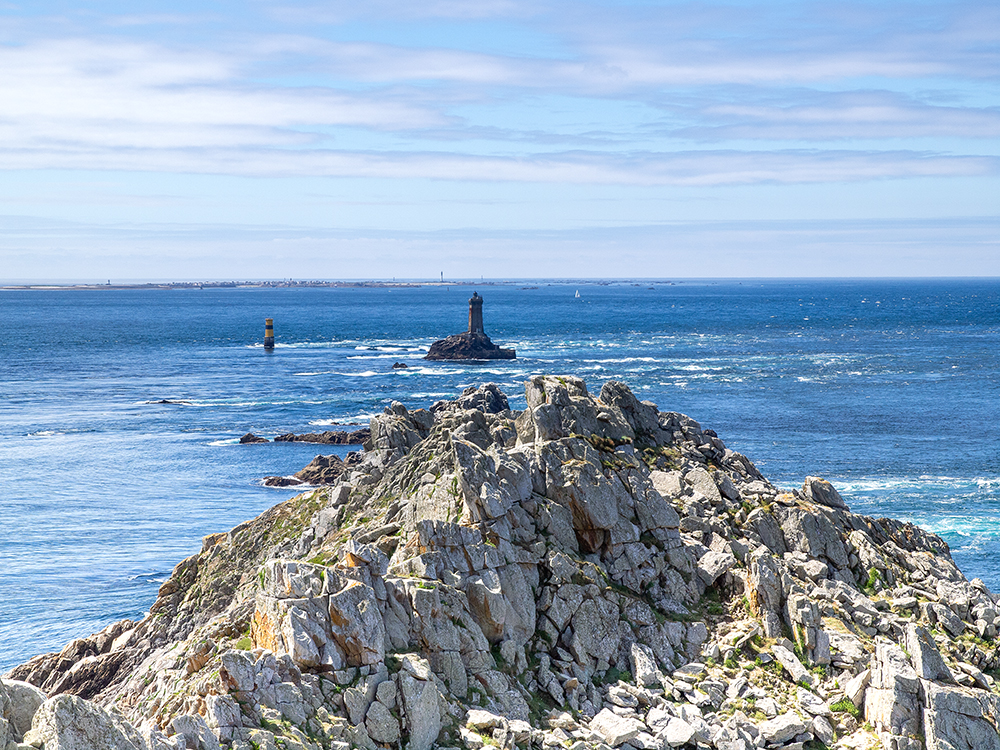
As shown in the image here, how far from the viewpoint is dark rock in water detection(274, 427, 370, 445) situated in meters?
82.7

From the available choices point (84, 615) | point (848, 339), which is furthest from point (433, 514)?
point (848, 339)

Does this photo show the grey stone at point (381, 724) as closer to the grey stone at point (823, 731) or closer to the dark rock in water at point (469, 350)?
the grey stone at point (823, 731)

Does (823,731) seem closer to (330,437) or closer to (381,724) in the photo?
(381,724)

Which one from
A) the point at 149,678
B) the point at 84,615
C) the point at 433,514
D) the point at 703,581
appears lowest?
the point at 84,615

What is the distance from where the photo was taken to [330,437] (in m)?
83.9

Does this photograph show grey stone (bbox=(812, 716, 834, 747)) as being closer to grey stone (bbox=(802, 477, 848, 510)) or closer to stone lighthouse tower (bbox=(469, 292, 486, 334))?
grey stone (bbox=(802, 477, 848, 510))

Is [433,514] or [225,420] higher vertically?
[433,514]

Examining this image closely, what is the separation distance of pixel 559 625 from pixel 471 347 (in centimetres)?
12599

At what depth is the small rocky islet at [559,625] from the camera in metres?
19.3

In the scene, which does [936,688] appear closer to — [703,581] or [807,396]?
[703,581]

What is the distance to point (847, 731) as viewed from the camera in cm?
2200

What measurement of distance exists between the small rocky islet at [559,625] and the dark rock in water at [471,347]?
4607 inches

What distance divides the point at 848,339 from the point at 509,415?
6628 inches

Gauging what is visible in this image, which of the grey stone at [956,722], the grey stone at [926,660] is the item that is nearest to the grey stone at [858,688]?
the grey stone at [926,660]
